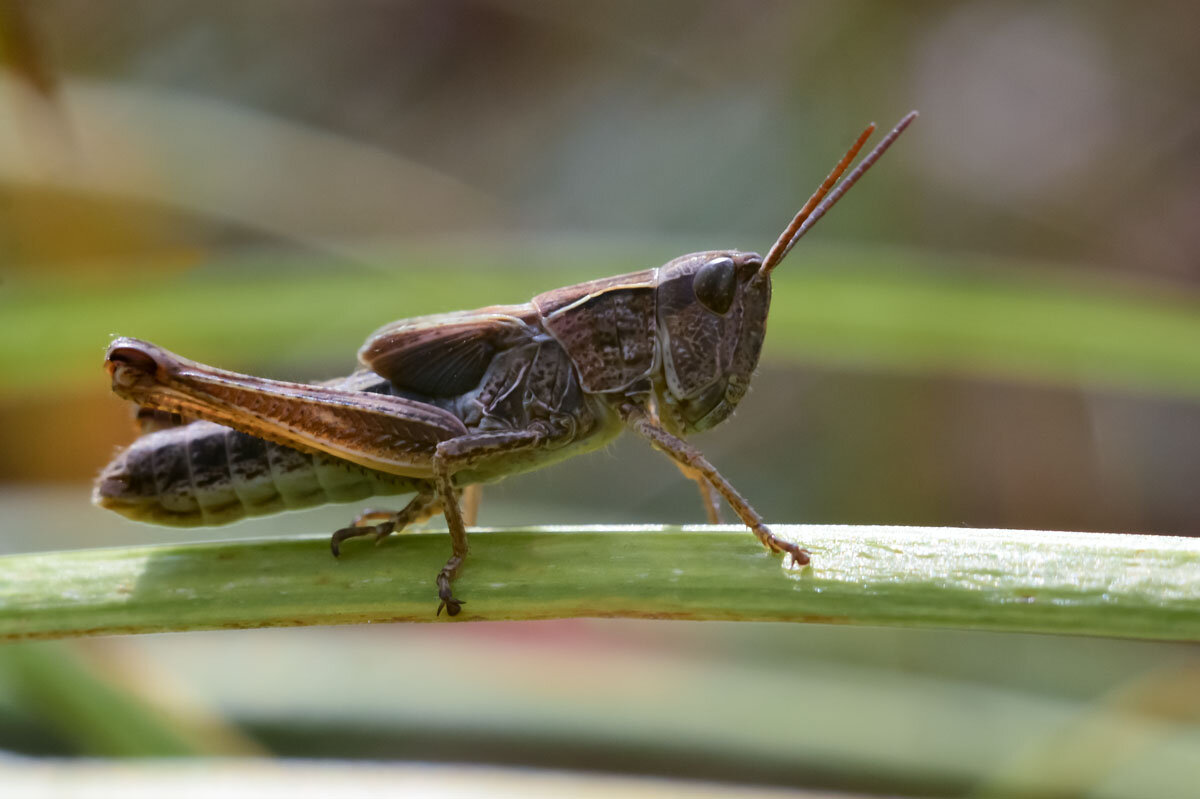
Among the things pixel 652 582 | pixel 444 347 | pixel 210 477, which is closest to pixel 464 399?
pixel 444 347

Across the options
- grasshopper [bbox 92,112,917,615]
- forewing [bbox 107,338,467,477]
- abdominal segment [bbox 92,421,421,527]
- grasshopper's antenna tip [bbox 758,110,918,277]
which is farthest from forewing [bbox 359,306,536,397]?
grasshopper's antenna tip [bbox 758,110,918,277]

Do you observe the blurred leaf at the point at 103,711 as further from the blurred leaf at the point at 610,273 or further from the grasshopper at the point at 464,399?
the blurred leaf at the point at 610,273

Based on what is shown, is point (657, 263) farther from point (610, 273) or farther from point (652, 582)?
point (652, 582)

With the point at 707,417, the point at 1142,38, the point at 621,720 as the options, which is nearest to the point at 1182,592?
the point at 707,417

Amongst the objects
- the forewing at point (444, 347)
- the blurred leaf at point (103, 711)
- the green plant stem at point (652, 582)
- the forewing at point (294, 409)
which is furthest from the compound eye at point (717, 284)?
the blurred leaf at point (103, 711)

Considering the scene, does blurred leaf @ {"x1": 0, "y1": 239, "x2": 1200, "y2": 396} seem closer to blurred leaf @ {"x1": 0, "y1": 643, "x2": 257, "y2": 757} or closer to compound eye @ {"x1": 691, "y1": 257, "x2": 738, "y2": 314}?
compound eye @ {"x1": 691, "y1": 257, "x2": 738, "y2": 314}

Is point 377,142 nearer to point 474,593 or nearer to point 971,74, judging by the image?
point 971,74
